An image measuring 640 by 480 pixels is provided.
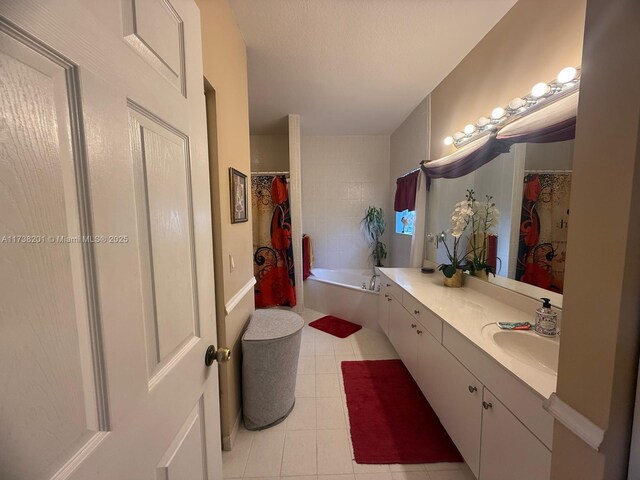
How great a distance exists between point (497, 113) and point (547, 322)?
130cm

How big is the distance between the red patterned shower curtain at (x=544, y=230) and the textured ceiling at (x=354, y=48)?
1136 millimetres

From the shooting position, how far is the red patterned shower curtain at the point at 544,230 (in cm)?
135

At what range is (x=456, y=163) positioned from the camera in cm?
210

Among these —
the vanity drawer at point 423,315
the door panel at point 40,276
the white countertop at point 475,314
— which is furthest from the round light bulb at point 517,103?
the door panel at point 40,276

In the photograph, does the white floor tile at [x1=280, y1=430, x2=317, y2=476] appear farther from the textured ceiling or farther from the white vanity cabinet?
the textured ceiling

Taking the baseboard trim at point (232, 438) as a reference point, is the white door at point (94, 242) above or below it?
above

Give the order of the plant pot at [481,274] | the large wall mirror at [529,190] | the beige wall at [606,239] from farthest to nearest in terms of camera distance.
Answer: the plant pot at [481,274], the large wall mirror at [529,190], the beige wall at [606,239]

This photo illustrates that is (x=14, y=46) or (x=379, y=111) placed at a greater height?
(x=379, y=111)

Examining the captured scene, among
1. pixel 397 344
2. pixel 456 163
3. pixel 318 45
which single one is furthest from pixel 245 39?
pixel 397 344

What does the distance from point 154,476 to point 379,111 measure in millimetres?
3448

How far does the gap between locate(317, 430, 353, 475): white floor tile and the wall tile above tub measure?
266cm

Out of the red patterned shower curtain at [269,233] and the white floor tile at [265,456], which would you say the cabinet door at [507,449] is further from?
the red patterned shower curtain at [269,233]

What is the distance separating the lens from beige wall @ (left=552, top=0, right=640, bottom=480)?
0.48 meters

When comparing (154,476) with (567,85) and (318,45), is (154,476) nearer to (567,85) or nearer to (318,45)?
(567,85)
